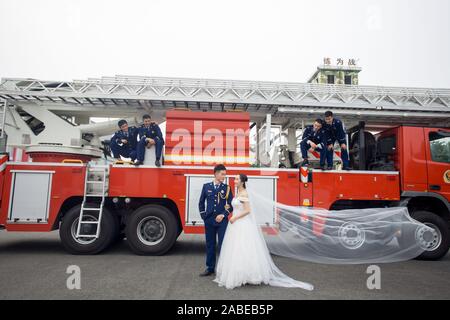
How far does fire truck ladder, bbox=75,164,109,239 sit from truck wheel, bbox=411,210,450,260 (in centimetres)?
709

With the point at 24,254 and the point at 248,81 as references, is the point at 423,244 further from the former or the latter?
the point at 24,254

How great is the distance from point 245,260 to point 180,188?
8.79 feet

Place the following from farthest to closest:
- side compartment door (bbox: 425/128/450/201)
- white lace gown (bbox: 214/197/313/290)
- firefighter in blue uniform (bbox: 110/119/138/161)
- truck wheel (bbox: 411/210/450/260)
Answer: firefighter in blue uniform (bbox: 110/119/138/161), side compartment door (bbox: 425/128/450/201), truck wheel (bbox: 411/210/450/260), white lace gown (bbox: 214/197/313/290)

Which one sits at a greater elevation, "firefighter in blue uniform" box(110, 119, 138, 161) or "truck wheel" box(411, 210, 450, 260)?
"firefighter in blue uniform" box(110, 119, 138, 161)

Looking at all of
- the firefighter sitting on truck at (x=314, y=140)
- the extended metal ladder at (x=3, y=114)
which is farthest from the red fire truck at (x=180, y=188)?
the extended metal ladder at (x=3, y=114)

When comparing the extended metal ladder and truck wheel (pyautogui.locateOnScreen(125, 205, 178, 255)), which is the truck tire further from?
the extended metal ladder

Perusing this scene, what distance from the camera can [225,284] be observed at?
4508mm

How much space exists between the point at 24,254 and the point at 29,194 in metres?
1.39

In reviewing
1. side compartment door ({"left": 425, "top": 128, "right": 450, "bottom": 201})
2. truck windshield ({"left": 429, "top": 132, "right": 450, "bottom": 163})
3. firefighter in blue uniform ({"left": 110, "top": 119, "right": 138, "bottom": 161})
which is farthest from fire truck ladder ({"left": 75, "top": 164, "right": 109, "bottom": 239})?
truck windshield ({"left": 429, "top": 132, "right": 450, "bottom": 163})

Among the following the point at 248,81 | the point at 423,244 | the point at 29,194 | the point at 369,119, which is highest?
the point at 248,81

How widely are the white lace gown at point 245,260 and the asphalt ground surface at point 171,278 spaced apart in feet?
0.47

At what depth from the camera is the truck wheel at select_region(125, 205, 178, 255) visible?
6535mm

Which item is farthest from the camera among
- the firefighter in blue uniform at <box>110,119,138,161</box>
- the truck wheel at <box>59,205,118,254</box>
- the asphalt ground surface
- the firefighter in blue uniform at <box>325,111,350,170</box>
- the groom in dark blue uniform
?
the firefighter in blue uniform at <box>110,119,138,161</box>
